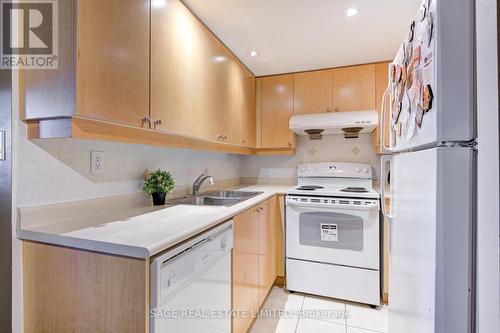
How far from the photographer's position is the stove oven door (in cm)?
207

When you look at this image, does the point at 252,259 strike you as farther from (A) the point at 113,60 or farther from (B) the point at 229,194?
(A) the point at 113,60

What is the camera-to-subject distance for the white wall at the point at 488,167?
1.60 ft

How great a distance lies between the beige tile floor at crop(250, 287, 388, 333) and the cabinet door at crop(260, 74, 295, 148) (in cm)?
154

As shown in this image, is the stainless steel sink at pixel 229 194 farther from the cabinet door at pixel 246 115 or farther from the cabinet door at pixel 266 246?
the cabinet door at pixel 246 115

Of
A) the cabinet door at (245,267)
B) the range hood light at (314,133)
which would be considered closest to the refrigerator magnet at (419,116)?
the cabinet door at (245,267)

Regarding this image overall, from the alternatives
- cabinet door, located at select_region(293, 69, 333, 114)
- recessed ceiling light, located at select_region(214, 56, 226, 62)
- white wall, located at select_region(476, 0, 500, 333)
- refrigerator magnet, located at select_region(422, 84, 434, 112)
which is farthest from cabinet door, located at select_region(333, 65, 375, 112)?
white wall, located at select_region(476, 0, 500, 333)

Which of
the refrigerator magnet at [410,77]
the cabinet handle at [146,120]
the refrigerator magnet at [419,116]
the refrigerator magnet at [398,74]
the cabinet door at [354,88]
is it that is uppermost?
the cabinet door at [354,88]

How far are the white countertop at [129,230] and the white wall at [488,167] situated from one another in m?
0.87

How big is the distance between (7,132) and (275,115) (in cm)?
227

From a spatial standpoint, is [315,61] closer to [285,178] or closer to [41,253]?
[285,178]

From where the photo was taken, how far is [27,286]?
1.03m

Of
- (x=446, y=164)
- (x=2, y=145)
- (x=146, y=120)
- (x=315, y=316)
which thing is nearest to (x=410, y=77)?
(x=446, y=164)

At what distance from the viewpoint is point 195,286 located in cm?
107

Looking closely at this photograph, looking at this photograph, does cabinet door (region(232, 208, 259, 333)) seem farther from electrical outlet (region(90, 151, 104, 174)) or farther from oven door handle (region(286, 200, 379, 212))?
electrical outlet (region(90, 151, 104, 174))
